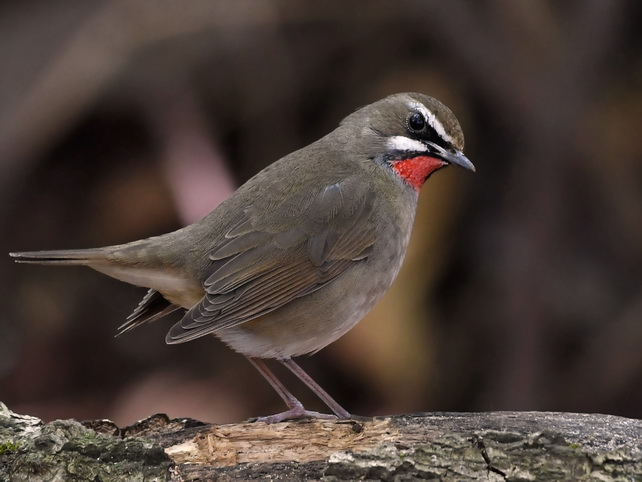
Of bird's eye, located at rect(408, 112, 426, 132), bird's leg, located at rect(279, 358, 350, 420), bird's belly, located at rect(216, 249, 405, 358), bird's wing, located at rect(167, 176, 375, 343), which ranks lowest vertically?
bird's leg, located at rect(279, 358, 350, 420)

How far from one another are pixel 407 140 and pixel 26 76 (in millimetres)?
3295

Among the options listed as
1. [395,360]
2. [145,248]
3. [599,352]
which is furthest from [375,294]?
[599,352]

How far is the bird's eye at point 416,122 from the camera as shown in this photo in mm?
4679

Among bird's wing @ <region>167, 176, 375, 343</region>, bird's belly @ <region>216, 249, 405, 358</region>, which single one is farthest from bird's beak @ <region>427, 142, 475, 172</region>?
bird's belly @ <region>216, 249, 405, 358</region>

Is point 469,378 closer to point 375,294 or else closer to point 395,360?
point 395,360

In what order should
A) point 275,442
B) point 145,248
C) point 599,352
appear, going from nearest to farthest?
point 275,442 → point 145,248 → point 599,352

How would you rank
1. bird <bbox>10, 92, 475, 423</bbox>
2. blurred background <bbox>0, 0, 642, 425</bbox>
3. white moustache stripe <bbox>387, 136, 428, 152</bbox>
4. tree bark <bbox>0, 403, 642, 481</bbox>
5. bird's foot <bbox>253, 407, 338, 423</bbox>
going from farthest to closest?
blurred background <bbox>0, 0, 642, 425</bbox> → white moustache stripe <bbox>387, 136, 428, 152</bbox> → bird <bbox>10, 92, 475, 423</bbox> → bird's foot <bbox>253, 407, 338, 423</bbox> → tree bark <bbox>0, 403, 642, 481</bbox>

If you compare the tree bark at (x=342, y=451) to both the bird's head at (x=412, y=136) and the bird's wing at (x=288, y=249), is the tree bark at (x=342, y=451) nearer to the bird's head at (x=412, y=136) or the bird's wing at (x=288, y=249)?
the bird's wing at (x=288, y=249)

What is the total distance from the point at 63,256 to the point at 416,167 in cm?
173

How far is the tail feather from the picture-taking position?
4.33m

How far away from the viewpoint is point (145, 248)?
451 cm

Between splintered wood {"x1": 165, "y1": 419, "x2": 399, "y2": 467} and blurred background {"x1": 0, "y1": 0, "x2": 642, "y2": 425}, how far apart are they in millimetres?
2875

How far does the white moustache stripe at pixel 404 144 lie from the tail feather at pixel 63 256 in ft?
4.87

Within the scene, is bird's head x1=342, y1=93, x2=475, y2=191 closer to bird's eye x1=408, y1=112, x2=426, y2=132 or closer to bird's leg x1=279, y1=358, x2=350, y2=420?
bird's eye x1=408, y1=112, x2=426, y2=132
